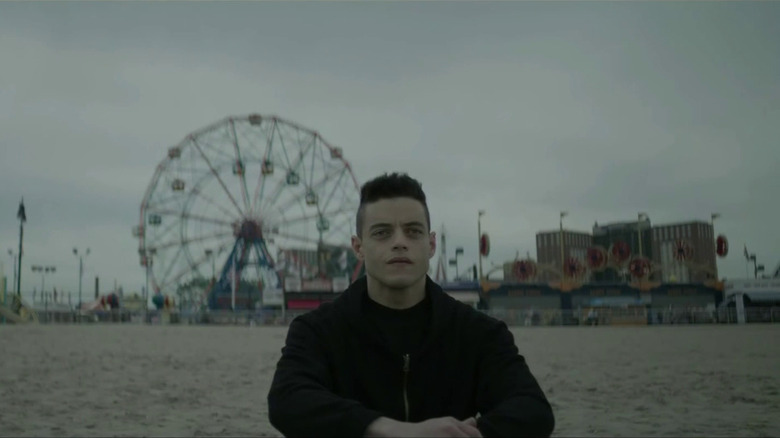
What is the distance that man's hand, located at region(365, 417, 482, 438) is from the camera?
6.46 ft

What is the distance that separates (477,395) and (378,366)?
0.32 m

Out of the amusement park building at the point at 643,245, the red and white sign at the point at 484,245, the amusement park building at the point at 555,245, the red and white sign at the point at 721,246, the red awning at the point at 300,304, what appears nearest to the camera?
the red awning at the point at 300,304

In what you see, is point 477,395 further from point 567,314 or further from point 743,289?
point 743,289

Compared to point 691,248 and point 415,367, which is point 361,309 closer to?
point 415,367

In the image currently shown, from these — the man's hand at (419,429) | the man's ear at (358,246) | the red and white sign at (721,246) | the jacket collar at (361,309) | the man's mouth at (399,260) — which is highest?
the red and white sign at (721,246)

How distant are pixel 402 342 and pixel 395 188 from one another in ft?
1.49

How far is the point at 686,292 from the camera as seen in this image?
199 ft

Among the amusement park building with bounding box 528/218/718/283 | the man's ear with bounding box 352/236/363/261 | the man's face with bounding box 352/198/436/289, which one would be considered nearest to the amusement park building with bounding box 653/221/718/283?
the amusement park building with bounding box 528/218/718/283

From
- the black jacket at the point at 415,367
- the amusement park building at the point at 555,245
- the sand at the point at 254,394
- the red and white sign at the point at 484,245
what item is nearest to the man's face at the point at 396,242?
the black jacket at the point at 415,367

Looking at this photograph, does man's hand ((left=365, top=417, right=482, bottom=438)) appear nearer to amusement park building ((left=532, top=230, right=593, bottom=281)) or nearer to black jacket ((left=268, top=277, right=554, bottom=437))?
black jacket ((left=268, top=277, right=554, bottom=437))

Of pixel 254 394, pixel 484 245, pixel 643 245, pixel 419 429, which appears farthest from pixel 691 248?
pixel 419 429

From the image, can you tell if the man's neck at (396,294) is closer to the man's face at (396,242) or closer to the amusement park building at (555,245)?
the man's face at (396,242)

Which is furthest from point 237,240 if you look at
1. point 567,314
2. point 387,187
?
point 387,187

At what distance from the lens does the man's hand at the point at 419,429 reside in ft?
6.46
